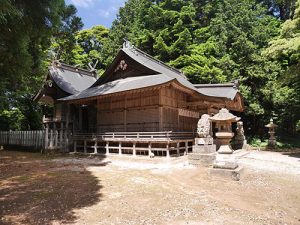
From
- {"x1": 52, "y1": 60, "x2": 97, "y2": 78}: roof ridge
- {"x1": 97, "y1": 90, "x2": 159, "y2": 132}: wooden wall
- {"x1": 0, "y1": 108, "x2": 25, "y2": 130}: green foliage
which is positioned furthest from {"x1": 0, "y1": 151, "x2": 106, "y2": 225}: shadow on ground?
{"x1": 0, "y1": 108, "x2": 25, "y2": 130}: green foliage

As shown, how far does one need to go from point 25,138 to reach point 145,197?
17.4 m

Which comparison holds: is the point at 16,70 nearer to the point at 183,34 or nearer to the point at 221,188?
the point at 221,188

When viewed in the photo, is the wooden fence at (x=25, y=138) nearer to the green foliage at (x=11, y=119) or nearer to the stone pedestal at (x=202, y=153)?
the green foliage at (x=11, y=119)

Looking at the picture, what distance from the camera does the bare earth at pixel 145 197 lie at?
5.67m

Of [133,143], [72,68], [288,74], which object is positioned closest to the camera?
[133,143]

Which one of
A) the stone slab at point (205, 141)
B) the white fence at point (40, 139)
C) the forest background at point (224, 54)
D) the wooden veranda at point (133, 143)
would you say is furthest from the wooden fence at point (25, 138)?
the stone slab at point (205, 141)

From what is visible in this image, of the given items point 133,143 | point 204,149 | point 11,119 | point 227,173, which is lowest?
point 227,173

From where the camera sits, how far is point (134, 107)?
17422 mm

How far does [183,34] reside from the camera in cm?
3103

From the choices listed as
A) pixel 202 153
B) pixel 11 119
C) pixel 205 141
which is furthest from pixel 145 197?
pixel 11 119

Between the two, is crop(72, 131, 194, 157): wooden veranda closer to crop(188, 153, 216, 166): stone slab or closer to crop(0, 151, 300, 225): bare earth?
crop(188, 153, 216, 166): stone slab

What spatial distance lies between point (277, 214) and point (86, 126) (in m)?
18.6

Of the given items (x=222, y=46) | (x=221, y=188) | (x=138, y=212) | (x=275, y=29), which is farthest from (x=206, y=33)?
(x=138, y=212)

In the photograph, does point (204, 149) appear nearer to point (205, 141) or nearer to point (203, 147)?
point (203, 147)
